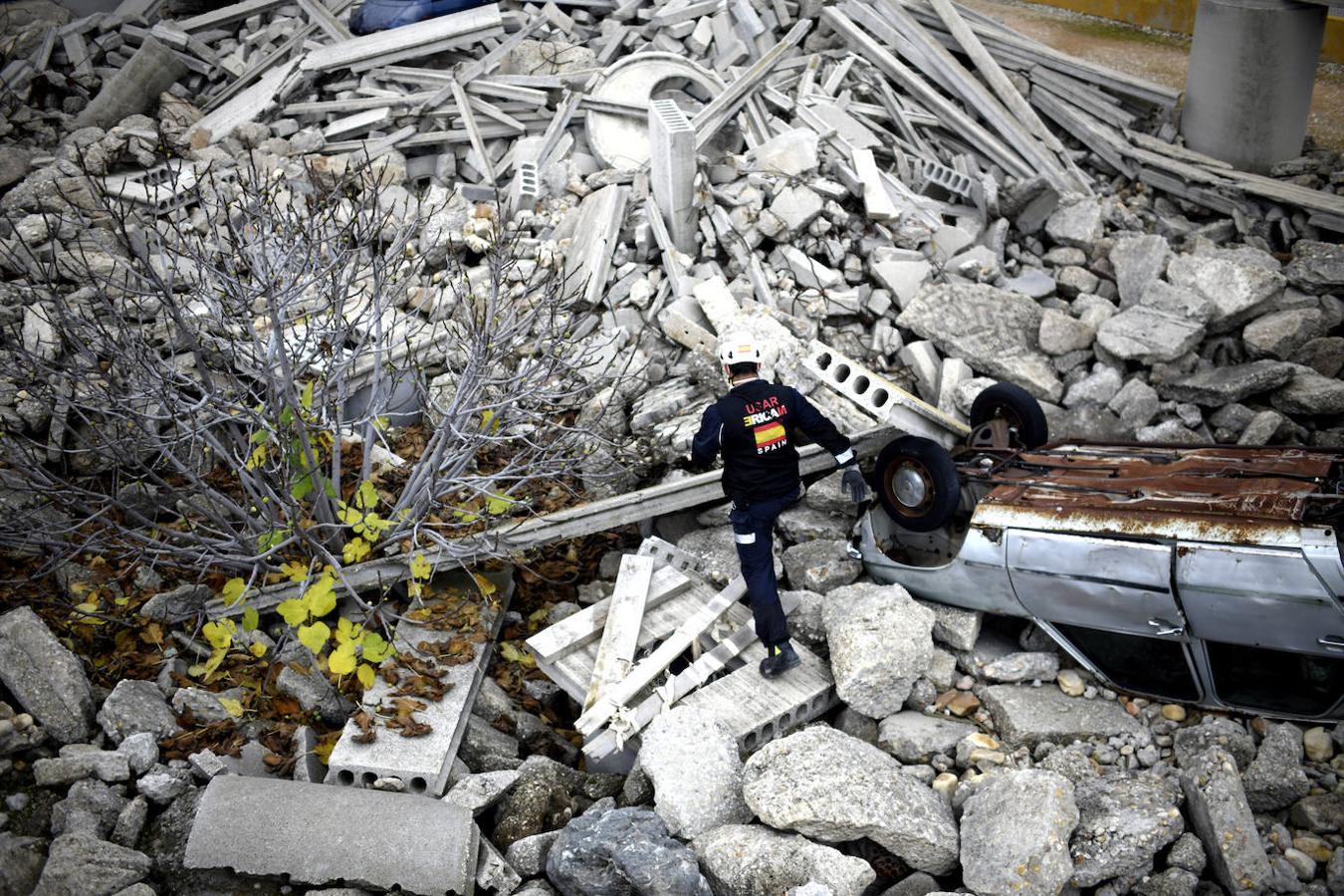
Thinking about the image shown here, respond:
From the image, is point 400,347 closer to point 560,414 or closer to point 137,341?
point 560,414

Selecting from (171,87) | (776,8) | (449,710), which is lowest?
(449,710)

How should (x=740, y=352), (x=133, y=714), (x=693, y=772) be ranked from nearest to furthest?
(x=693, y=772), (x=133, y=714), (x=740, y=352)

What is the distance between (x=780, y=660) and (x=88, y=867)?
358 centimetres

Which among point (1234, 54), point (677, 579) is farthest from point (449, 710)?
point (1234, 54)

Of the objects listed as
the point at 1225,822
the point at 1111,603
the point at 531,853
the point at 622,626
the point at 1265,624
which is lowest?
the point at 531,853

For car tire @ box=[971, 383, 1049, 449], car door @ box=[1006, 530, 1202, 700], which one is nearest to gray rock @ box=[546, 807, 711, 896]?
car door @ box=[1006, 530, 1202, 700]

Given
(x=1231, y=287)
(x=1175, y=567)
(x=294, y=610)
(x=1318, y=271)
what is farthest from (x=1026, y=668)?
(x=1318, y=271)

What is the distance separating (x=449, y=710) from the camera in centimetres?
598

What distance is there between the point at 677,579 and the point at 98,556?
392 cm

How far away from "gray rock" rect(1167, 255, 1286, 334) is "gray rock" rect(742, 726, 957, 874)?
4.59 meters

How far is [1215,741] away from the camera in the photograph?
17.0 ft

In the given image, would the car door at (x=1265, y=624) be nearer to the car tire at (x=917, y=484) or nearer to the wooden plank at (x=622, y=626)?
the car tire at (x=917, y=484)

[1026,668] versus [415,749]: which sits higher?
[1026,668]

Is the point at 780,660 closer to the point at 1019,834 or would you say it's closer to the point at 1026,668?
the point at 1026,668
